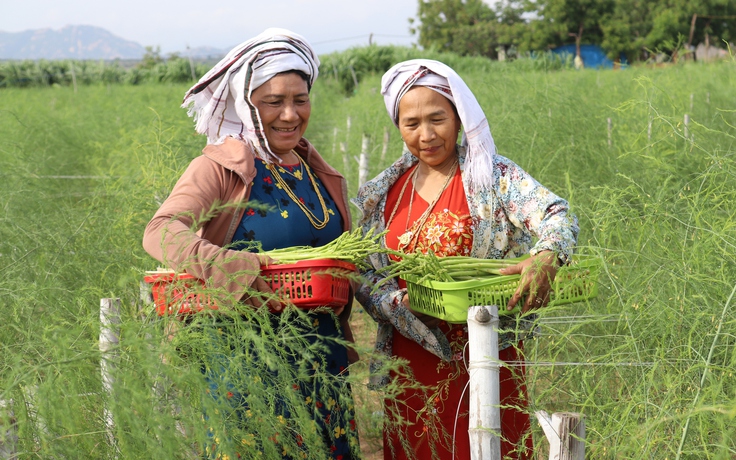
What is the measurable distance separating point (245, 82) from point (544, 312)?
3.42 ft

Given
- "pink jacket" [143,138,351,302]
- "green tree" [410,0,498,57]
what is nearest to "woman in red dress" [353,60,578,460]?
"pink jacket" [143,138,351,302]

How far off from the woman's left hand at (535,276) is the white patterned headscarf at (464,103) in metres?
0.31

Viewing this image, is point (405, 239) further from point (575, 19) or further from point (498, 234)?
point (575, 19)

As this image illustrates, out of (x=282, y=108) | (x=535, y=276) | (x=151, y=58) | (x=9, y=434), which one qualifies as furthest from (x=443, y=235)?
(x=151, y=58)

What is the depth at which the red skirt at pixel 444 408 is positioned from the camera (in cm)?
220

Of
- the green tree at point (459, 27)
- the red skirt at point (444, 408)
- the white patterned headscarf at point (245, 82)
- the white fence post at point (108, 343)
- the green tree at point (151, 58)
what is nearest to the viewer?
the white fence post at point (108, 343)

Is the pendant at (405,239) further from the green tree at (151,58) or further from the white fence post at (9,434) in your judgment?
the green tree at (151,58)

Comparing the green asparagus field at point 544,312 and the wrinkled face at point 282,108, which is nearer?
the green asparagus field at point 544,312

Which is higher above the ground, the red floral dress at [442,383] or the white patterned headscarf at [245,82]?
the white patterned headscarf at [245,82]

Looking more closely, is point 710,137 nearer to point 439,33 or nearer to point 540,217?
point 540,217

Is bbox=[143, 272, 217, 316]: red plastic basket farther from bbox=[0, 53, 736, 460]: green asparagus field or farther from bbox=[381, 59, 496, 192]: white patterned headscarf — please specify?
bbox=[381, 59, 496, 192]: white patterned headscarf

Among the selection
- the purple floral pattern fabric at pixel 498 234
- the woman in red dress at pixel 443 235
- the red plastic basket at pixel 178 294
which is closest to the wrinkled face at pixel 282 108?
the woman in red dress at pixel 443 235

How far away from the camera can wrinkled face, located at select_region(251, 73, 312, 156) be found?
2109mm

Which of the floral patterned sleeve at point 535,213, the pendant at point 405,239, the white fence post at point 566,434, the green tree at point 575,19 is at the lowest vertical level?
the white fence post at point 566,434
